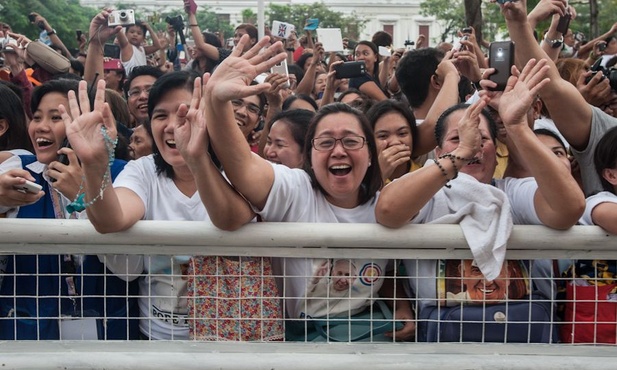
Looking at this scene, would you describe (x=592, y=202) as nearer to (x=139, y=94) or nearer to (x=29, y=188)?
(x=29, y=188)

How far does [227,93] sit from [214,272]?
643mm

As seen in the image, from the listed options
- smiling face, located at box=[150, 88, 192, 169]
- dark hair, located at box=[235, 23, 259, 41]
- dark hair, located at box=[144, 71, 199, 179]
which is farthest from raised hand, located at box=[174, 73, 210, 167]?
dark hair, located at box=[235, 23, 259, 41]

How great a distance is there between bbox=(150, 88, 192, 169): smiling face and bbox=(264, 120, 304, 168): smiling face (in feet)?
2.65

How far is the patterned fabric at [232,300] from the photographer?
2809 millimetres

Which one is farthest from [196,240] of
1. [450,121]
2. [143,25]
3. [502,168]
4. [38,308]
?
[143,25]

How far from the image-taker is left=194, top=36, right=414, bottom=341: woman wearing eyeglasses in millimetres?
2701

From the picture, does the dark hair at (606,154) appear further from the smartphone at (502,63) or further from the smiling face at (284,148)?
the smiling face at (284,148)

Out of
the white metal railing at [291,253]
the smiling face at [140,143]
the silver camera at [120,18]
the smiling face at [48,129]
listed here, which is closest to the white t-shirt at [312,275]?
the white metal railing at [291,253]

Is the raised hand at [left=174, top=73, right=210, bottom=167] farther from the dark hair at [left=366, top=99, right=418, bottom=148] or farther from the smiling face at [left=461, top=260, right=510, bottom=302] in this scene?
the dark hair at [left=366, top=99, right=418, bottom=148]

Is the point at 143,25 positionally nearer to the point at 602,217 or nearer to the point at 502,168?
the point at 502,168

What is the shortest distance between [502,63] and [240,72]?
1.02m

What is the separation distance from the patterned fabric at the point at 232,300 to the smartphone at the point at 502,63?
1.09m

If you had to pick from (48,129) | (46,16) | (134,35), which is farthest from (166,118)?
(46,16)

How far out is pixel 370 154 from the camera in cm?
322
